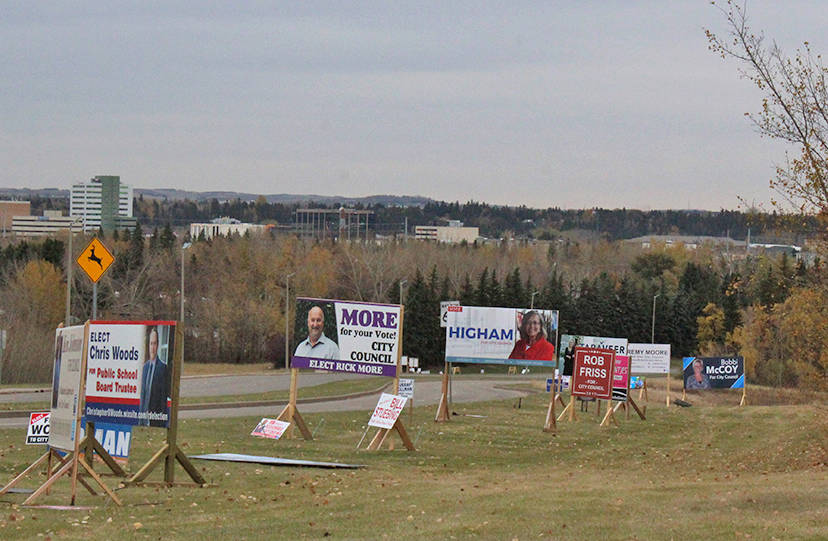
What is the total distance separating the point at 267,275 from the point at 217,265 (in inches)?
311

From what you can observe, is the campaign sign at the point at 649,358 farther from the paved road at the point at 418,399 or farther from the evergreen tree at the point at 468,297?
the evergreen tree at the point at 468,297

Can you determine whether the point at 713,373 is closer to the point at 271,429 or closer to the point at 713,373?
the point at 713,373

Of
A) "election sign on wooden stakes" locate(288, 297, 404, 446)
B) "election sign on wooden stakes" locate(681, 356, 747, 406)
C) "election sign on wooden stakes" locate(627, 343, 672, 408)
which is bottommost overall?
"election sign on wooden stakes" locate(681, 356, 747, 406)

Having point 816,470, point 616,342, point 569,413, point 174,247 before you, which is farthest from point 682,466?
point 174,247

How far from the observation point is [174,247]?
138 metres

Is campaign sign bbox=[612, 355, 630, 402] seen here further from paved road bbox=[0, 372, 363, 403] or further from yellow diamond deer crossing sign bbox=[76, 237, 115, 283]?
yellow diamond deer crossing sign bbox=[76, 237, 115, 283]

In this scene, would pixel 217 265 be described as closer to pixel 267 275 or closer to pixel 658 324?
pixel 267 275

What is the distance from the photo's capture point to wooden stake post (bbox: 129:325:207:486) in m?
16.2

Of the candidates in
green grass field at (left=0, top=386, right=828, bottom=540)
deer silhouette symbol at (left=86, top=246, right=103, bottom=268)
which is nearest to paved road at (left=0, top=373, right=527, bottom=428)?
green grass field at (left=0, top=386, right=828, bottom=540)

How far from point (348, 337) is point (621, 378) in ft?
46.6

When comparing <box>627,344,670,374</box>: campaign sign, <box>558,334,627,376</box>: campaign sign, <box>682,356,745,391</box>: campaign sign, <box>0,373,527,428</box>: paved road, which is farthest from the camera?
<box>682,356,745,391</box>: campaign sign

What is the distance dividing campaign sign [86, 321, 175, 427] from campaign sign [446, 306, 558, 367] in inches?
741

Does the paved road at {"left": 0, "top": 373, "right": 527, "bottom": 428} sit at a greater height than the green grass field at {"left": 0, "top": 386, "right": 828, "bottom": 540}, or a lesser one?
lesser

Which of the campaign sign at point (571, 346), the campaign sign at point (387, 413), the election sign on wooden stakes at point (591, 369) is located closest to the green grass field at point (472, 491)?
the campaign sign at point (387, 413)
